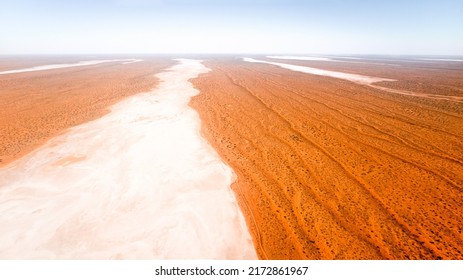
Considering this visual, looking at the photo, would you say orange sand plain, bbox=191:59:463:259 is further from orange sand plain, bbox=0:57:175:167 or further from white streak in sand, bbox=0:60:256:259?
orange sand plain, bbox=0:57:175:167

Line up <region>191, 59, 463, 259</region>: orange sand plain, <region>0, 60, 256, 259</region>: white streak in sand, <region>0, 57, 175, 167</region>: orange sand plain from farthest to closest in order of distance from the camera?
<region>0, 57, 175, 167</region>: orange sand plain, <region>191, 59, 463, 259</region>: orange sand plain, <region>0, 60, 256, 259</region>: white streak in sand

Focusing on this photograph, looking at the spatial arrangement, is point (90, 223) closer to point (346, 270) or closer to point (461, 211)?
point (346, 270)

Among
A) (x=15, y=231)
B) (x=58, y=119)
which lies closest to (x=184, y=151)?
(x=15, y=231)

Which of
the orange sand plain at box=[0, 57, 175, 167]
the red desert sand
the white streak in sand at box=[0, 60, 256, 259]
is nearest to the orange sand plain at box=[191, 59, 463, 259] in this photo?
the red desert sand

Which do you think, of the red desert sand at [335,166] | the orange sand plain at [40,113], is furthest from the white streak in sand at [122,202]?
the orange sand plain at [40,113]

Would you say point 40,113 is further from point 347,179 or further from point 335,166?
point 347,179

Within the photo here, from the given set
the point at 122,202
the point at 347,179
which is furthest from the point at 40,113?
the point at 347,179
